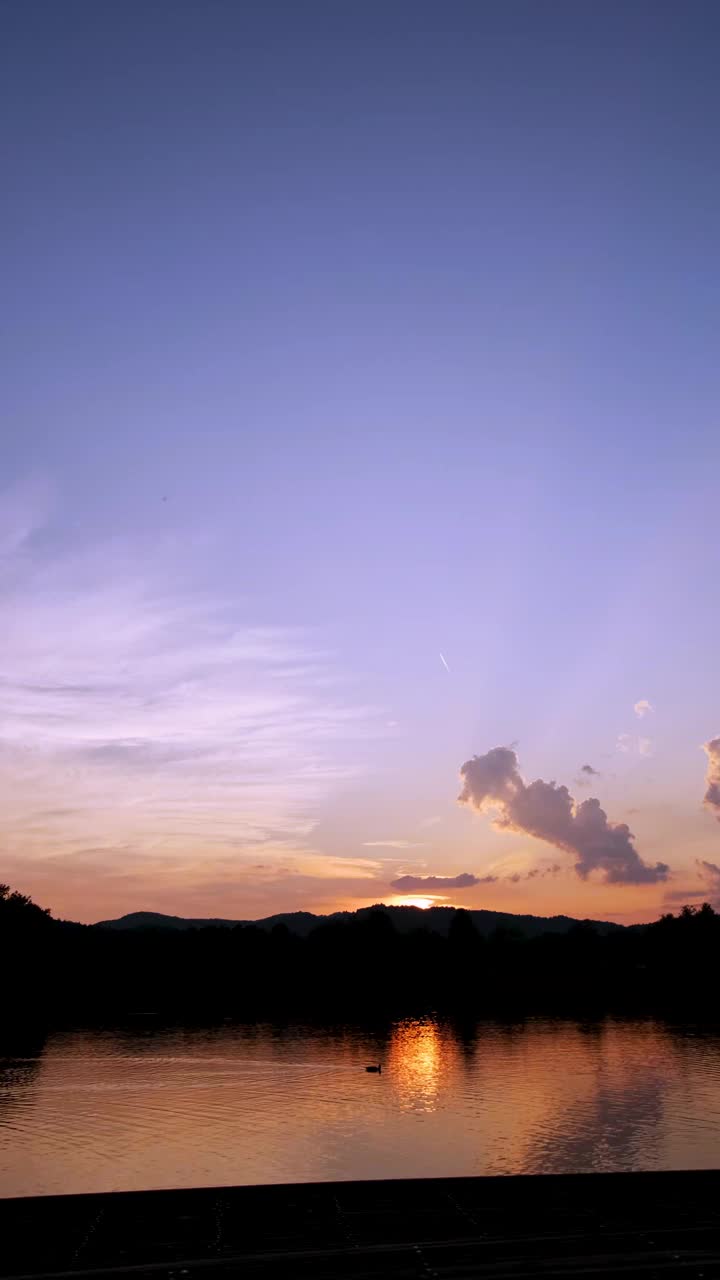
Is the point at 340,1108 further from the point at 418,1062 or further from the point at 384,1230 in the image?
the point at 384,1230

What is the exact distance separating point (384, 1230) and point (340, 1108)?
42.7 meters

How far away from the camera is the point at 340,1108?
83.4 metres

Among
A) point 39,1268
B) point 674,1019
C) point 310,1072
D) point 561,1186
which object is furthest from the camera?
point 674,1019

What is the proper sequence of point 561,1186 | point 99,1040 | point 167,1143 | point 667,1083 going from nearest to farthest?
point 561,1186, point 167,1143, point 667,1083, point 99,1040

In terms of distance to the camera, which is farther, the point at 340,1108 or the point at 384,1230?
the point at 340,1108

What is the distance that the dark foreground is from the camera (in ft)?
126

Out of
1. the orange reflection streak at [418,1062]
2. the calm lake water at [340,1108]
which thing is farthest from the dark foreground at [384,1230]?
the orange reflection streak at [418,1062]

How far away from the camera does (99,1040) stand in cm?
12762

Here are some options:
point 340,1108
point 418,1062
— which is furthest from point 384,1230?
point 418,1062

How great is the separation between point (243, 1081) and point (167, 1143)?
27.7 meters

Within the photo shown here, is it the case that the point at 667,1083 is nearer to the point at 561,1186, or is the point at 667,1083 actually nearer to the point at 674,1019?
the point at 561,1186

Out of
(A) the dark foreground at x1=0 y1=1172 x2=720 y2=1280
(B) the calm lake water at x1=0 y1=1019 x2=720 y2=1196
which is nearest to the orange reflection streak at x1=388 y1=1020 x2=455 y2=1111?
(B) the calm lake water at x1=0 y1=1019 x2=720 y2=1196

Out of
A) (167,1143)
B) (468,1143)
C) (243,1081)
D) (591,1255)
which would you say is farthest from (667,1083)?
(591,1255)

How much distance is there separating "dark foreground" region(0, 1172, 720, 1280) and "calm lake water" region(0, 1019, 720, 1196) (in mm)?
11922
